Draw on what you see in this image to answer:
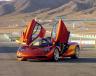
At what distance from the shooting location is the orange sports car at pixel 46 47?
23719 millimetres

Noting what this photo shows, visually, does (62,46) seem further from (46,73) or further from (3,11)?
(3,11)

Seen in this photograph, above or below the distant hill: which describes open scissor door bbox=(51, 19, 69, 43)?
below

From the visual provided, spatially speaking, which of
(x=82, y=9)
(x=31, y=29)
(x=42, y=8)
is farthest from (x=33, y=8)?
(x=31, y=29)

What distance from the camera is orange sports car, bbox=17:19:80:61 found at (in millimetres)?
23719

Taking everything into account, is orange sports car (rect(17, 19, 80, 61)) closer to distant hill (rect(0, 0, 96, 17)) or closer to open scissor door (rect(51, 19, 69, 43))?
open scissor door (rect(51, 19, 69, 43))

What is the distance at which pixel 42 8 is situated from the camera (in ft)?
621

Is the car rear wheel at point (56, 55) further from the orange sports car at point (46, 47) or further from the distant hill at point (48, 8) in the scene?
the distant hill at point (48, 8)

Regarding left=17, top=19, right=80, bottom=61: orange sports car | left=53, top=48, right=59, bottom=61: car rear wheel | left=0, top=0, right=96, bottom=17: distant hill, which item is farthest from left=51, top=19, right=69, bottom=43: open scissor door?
left=0, top=0, right=96, bottom=17: distant hill

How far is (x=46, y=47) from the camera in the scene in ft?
78.1

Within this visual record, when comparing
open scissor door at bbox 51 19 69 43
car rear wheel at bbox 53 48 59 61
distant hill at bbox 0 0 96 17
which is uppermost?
distant hill at bbox 0 0 96 17

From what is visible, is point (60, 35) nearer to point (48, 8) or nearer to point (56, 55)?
point (56, 55)

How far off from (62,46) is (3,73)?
792cm

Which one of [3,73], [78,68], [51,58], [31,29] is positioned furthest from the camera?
[31,29]

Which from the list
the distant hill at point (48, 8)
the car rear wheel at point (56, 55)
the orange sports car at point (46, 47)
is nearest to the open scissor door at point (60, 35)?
the orange sports car at point (46, 47)
